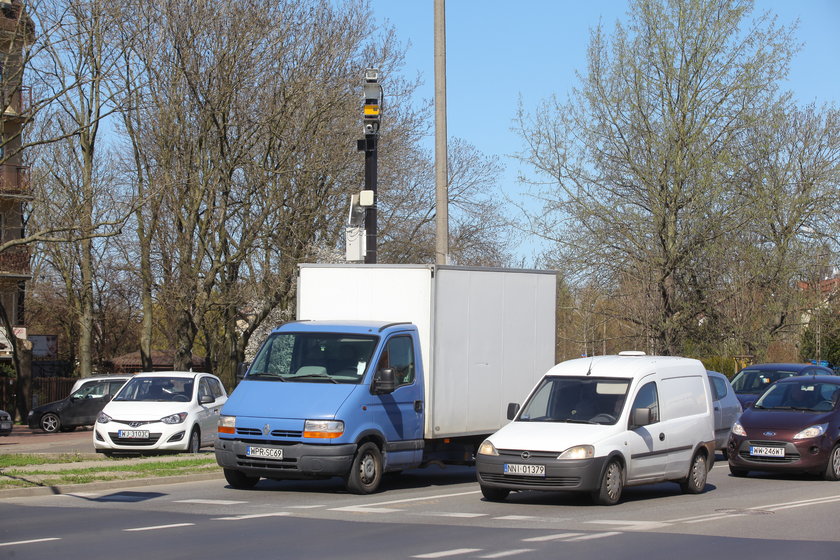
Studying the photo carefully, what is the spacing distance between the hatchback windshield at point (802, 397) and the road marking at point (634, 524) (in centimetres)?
766

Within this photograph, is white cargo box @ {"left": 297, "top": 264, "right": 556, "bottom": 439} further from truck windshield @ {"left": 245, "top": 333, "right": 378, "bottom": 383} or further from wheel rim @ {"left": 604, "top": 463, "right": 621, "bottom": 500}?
wheel rim @ {"left": 604, "top": 463, "right": 621, "bottom": 500}

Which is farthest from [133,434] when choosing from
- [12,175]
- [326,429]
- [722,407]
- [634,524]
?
[12,175]

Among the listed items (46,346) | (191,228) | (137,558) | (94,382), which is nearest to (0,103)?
(191,228)

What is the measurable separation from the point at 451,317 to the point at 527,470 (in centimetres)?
344

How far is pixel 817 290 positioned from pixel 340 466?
29.2 metres

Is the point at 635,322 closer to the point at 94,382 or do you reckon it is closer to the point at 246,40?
the point at 246,40

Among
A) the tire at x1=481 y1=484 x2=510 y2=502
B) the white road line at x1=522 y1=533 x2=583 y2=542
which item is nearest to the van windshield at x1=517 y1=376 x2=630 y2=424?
the tire at x1=481 y1=484 x2=510 y2=502

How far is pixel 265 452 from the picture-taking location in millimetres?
14586

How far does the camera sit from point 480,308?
17000mm

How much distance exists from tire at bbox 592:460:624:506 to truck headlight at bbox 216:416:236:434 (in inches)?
184

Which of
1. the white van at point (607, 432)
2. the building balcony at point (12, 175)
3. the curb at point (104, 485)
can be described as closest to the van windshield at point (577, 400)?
the white van at point (607, 432)

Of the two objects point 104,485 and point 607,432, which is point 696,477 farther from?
point 104,485

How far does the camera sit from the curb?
1514 centimetres

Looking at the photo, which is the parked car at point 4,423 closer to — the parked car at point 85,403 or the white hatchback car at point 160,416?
the parked car at point 85,403
